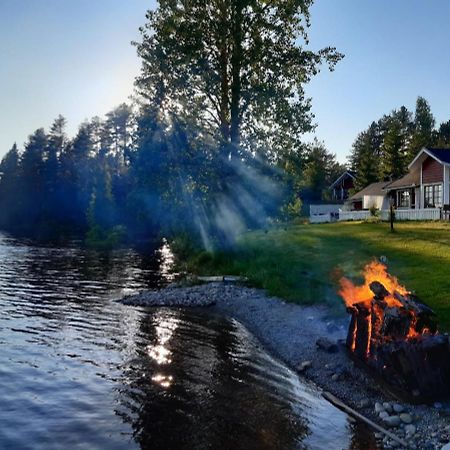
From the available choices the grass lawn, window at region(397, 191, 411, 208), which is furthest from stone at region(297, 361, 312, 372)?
window at region(397, 191, 411, 208)

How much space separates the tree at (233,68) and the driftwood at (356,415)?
73.1 ft

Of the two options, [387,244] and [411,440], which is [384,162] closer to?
[387,244]

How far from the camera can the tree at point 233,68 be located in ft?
103

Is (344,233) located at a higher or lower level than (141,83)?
lower

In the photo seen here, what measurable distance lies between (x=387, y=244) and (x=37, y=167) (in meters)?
95.7

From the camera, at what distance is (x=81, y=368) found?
13195 millimetres

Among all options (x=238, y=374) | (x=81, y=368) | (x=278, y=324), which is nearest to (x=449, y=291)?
(x=278, y=324)

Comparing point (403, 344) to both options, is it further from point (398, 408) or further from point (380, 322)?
point (398, 408)

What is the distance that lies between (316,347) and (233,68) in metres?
23.4

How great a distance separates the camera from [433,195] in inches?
1844

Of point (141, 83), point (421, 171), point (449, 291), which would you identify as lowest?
point (449, 291)

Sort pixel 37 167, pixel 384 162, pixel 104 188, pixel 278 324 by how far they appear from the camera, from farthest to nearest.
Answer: pixel 37 167
pixel 104 188
pixel 384 162
pixel 278 324

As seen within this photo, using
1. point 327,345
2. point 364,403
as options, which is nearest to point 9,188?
point 327,345

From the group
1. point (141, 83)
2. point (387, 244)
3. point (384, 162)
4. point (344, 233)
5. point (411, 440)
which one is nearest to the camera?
point (411, 440)
